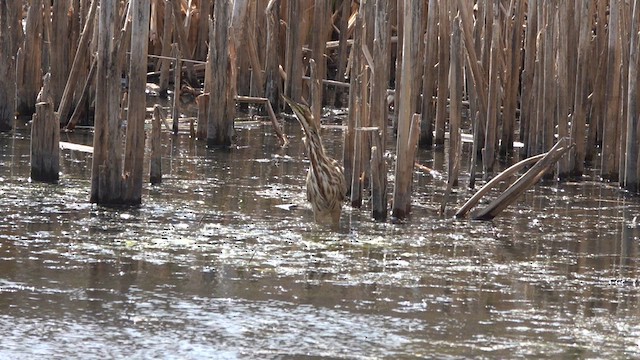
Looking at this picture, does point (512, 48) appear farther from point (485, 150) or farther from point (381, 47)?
point (381, 47)

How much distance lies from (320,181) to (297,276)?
58.5 inches

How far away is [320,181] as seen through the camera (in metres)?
8.31

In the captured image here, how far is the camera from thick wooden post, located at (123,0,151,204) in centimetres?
824

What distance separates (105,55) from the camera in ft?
27.0

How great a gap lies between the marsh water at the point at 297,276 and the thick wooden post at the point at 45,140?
4.5 inches

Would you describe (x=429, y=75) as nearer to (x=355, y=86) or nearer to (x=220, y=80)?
(x=220, y=80)

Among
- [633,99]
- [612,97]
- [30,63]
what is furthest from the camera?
[30,63]

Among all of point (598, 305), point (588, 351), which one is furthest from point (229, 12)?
point (588, 351)

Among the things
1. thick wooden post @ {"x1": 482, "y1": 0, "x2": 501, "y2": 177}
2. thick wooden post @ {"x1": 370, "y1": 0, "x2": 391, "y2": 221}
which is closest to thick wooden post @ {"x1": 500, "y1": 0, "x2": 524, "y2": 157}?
thick wooden post @ {"x1": 482, "y1": 0, "x2": 501, "y2": 177}

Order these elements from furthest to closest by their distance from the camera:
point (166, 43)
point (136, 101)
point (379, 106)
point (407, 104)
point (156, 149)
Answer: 1. point (166, 43)
2. point (156, 149)
3. point (379, 106)
4. point (136, 101)
5. point (407, 104)

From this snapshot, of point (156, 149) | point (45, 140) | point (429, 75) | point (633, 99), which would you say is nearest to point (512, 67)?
point (429, 75)

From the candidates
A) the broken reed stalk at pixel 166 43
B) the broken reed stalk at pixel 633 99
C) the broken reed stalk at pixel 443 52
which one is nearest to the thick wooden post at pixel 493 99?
the broken reed stalk at pixel 443 52

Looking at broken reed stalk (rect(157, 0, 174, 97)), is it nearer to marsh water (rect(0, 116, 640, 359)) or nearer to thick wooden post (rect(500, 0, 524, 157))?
thick wooden post (rect(500, 0, 524, 157))

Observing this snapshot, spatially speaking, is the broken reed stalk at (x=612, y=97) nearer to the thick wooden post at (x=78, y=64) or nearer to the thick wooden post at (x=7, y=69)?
the thick wooden post at (x=78, y=64)
